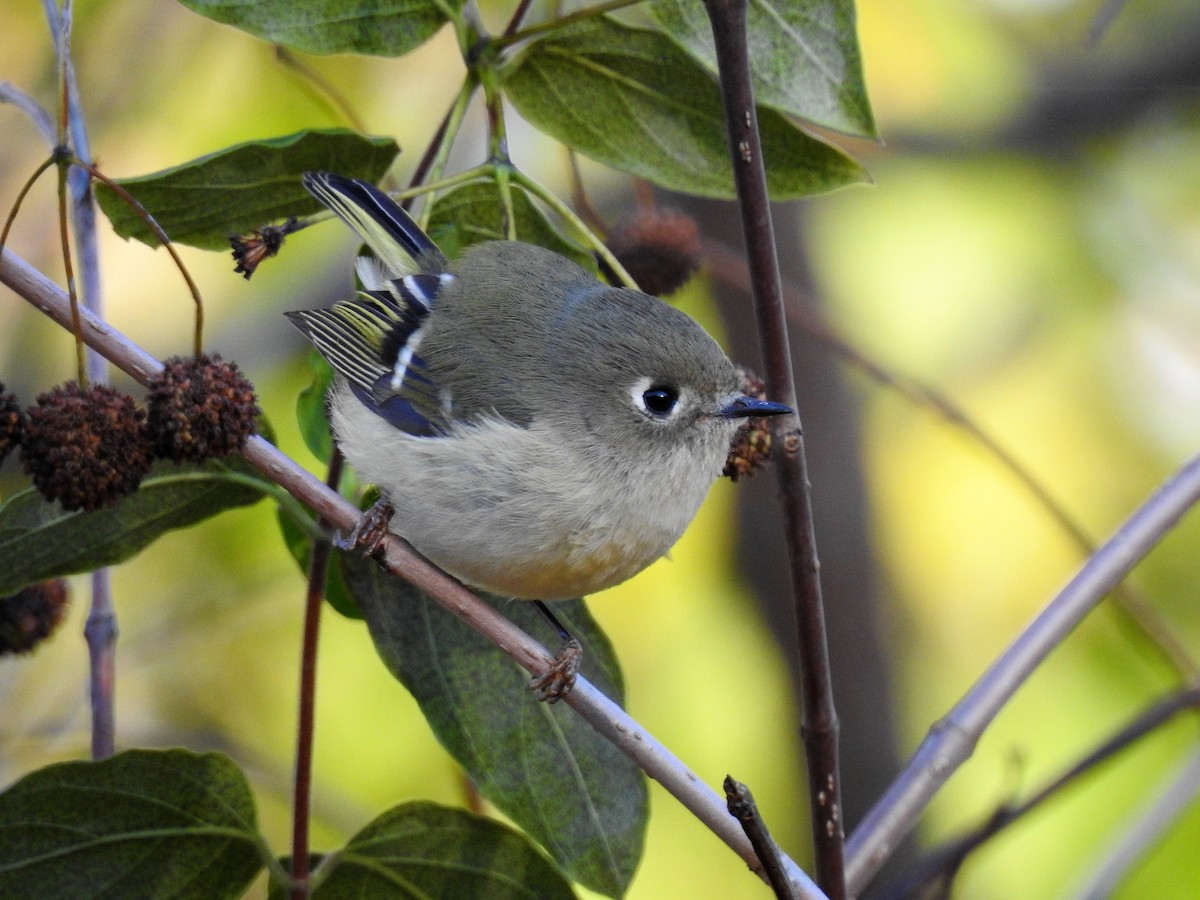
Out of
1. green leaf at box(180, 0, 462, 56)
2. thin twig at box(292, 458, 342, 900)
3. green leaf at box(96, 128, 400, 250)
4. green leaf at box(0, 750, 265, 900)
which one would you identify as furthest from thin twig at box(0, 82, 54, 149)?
green leaf at box(0, 750, 265, 900)

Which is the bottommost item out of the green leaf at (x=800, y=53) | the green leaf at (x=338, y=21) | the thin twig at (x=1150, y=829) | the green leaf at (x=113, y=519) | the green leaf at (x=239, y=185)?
the thin twig at (x=1150, y=829)

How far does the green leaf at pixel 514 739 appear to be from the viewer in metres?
1.69

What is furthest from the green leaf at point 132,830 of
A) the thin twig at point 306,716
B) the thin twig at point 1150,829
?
the thin twig at point 1150,829

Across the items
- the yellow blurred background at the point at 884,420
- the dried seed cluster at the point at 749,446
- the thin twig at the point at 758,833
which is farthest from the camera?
the yellow blurred background at the point at 884,420

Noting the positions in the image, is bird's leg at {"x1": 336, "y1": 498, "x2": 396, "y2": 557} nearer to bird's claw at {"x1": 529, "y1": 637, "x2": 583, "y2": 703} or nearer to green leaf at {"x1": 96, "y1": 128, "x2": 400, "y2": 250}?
bird's claw at {"x1": 529, "y1": 637, "x2": 583, "y2": 703}

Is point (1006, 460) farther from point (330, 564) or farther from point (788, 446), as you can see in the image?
point (330, 564)

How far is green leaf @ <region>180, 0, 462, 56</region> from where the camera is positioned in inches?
62.6

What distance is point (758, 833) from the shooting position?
1168 millimetres

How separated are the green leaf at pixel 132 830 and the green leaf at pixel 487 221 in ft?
2.63

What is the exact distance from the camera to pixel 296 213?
1.81m

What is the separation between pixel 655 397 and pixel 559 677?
540 millimetres

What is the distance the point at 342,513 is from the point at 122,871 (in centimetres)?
56

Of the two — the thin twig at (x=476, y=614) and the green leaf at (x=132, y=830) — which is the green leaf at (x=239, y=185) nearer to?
the thin twig at (x=476, y=614)

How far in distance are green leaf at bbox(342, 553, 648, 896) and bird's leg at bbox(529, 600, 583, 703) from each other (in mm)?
62
